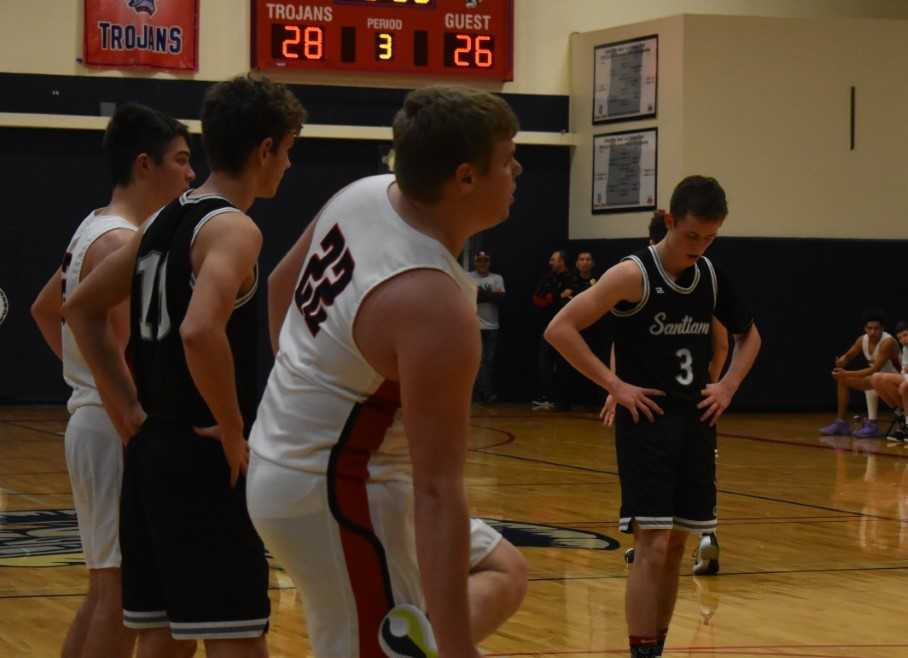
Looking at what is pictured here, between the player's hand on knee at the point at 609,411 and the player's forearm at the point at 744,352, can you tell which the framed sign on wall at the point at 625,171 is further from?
the player's hand on knee at the point at 609,411

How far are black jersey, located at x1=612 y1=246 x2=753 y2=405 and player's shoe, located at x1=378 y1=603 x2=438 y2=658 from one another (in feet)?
9.13

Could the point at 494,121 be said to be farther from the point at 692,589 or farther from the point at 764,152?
the point at 764,152

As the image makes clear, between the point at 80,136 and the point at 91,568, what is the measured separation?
14.1 m

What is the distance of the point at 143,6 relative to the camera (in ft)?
56.1

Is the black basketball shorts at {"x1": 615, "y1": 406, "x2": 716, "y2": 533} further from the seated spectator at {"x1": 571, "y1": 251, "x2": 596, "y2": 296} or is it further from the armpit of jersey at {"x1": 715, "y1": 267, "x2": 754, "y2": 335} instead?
the seated spectator at {"x1": 571, "y1": 251, "x2": 596, "y2": 296}

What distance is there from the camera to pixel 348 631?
2822 mm

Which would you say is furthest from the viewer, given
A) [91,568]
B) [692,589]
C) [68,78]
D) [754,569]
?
[68,78]

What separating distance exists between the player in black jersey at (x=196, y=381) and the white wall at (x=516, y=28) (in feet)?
45.5

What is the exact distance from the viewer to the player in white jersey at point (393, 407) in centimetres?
257

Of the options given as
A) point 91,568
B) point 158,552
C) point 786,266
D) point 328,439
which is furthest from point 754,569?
point 786,266

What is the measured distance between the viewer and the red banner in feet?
56.1

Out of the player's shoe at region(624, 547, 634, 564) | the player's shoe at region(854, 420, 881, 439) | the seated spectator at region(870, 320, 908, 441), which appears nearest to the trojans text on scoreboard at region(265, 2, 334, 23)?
the seated spectator at region(870, 320, 908, 441)

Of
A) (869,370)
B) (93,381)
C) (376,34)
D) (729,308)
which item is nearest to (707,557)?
(729,308)

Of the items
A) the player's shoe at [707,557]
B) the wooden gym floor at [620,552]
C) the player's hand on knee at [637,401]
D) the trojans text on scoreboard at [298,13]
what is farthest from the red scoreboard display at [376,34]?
the player's hand on knee at [637,401]
